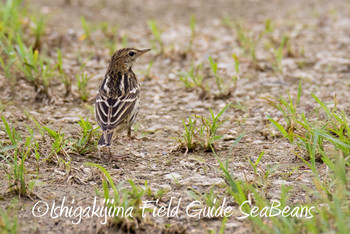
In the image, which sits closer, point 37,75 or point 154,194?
point 154,194

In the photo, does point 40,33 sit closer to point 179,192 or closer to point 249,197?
point 179,192

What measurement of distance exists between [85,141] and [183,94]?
248 centimetres

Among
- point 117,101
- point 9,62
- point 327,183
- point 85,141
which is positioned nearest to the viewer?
point 327,183

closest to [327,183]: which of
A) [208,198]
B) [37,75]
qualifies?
[208,198]

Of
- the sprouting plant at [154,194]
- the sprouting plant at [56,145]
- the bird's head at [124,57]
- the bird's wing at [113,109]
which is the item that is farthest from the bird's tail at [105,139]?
the bird's head at [124,57]

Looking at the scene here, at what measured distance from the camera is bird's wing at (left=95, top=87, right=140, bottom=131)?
5.57 metres

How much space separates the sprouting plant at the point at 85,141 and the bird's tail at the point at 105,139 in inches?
10.6

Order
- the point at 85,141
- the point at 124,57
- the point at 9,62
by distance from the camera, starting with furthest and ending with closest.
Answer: the point at 9,62, the point at 124,57, the point at 85,141

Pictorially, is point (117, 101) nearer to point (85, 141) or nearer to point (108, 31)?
point (85, 141)

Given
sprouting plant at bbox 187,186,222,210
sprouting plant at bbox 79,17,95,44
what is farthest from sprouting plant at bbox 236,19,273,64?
sprouting plant at bbox 187,186,222,210

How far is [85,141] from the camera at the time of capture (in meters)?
5.58

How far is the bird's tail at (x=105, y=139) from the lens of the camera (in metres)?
5.28

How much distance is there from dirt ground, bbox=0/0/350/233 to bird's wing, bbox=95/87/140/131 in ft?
1.36

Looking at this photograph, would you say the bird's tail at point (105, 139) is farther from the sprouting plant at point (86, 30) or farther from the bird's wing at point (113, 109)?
the sprouting plant at point (86, 30)
